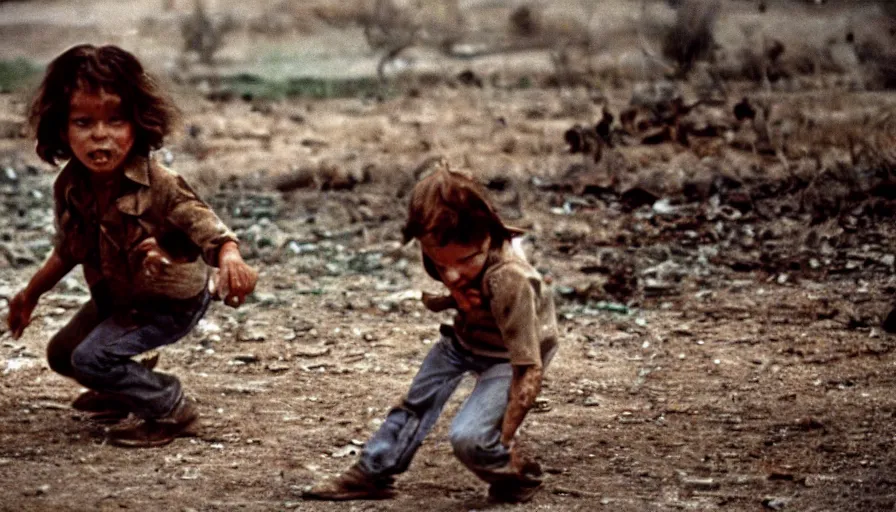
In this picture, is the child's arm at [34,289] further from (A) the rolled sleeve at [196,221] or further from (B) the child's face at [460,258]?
(B) the child's face at [460,258]

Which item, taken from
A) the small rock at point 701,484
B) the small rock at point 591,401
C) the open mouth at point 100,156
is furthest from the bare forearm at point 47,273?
the small rock at point 701,484

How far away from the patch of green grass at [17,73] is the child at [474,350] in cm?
784

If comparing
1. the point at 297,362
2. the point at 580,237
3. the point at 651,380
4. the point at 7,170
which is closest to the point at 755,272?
the point at 580,237

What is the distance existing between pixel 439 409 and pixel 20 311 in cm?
147

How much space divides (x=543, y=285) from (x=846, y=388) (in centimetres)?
172

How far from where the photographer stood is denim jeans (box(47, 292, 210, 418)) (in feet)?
15.8

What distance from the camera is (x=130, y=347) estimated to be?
4812 mm

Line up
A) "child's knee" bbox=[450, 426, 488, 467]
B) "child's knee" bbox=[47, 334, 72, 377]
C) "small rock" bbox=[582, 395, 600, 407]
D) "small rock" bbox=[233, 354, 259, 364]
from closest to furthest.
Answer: "child's knee" bbox=[450, 426, 488, 467], "child's knee" bbox=[47, 334, 72, 377], "small rock" bbox=[582, 395, 600, 407], "small rock" bbox=[233, 354, 259, 364]

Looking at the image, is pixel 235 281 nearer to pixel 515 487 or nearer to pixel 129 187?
pixel 129 187

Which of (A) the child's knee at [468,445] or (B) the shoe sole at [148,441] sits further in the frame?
(B) the shoe sole at [148,441]

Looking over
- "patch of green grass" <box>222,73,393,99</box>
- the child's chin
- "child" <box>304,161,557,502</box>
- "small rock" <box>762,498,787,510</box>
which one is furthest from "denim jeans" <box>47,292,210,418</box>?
"patch of green grass" <box>222,73,393,99</box>

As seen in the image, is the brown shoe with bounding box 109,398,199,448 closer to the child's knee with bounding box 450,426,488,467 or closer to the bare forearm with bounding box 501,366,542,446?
the child's knee with bounding box 450,426,488,467

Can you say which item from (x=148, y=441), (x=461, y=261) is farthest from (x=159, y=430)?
(x=461, y=261)

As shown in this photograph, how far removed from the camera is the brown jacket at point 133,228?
15.4 ft
